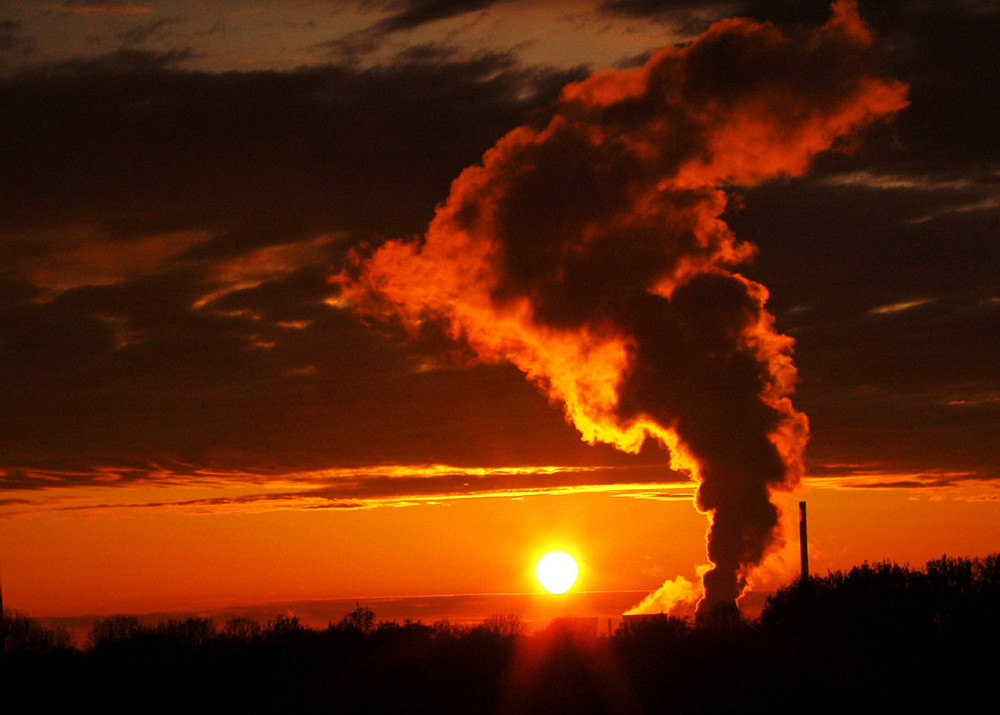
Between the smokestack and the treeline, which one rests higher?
the smokestack

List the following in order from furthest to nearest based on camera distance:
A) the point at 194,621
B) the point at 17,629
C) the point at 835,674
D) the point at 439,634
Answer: the point at 17,629
the point at 194,621
the point at 439,634
the point at 835,674

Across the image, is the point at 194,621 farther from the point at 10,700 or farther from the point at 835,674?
the point at 835,674

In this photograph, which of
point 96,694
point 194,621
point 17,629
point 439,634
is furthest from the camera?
point 17,629

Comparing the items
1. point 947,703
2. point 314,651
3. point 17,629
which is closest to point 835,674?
point 947,703

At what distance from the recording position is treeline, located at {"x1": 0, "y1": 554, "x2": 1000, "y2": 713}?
127 ft

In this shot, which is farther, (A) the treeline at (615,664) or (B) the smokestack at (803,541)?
(B) the smokestack at (803,541)

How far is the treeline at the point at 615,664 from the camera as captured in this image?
38.7 metres

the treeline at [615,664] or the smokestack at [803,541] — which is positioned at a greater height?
the smokestack at [803,541]

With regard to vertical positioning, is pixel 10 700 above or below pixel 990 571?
below

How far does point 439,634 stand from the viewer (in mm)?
51344

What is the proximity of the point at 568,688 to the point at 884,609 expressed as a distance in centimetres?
1224

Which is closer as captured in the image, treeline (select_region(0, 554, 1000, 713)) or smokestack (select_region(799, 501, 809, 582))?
treeline (select_region(0, 554, 1000, 713))

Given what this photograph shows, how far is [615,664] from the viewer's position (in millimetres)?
44188

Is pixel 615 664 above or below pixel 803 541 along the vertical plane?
below
